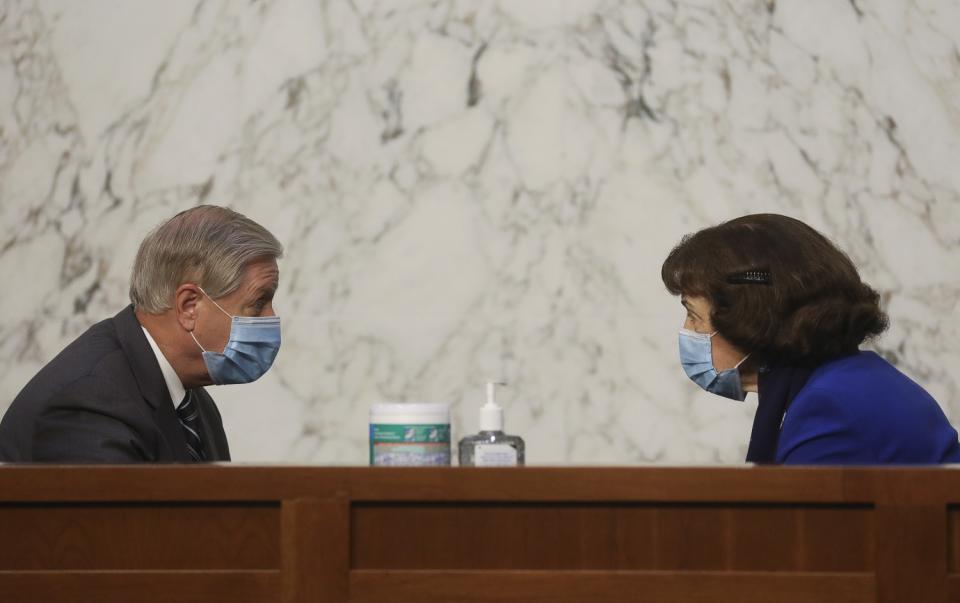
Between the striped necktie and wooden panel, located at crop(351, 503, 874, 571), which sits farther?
the striped necktie

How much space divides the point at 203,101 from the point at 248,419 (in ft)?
2.46

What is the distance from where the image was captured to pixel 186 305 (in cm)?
179

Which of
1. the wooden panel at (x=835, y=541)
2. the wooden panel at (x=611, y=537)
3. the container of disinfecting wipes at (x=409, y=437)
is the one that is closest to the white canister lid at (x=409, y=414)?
the container of disinfecting wipes at (x=409, y=437)

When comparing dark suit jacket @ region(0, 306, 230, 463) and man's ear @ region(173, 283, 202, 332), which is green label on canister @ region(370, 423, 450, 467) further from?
man's ear @ region(173, 283, 202, 332)

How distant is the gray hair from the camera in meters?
1.77

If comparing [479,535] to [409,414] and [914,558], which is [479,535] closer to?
[409,414]

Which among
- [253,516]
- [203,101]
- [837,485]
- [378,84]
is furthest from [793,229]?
[203,101]

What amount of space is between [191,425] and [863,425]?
3.26 feet

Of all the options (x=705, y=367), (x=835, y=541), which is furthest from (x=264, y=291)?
(x=835, y=541)

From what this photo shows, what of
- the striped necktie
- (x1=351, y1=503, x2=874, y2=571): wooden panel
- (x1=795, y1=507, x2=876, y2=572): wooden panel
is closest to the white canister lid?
(x1=351, y1=503, x2=874, y2=571): wooden panel

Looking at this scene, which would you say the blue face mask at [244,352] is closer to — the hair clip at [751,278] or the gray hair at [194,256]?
the gray hair at [194,256]

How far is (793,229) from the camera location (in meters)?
1.63

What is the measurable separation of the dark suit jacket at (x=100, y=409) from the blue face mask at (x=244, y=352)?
0.52 feet

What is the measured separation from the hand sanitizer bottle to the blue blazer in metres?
0.39
